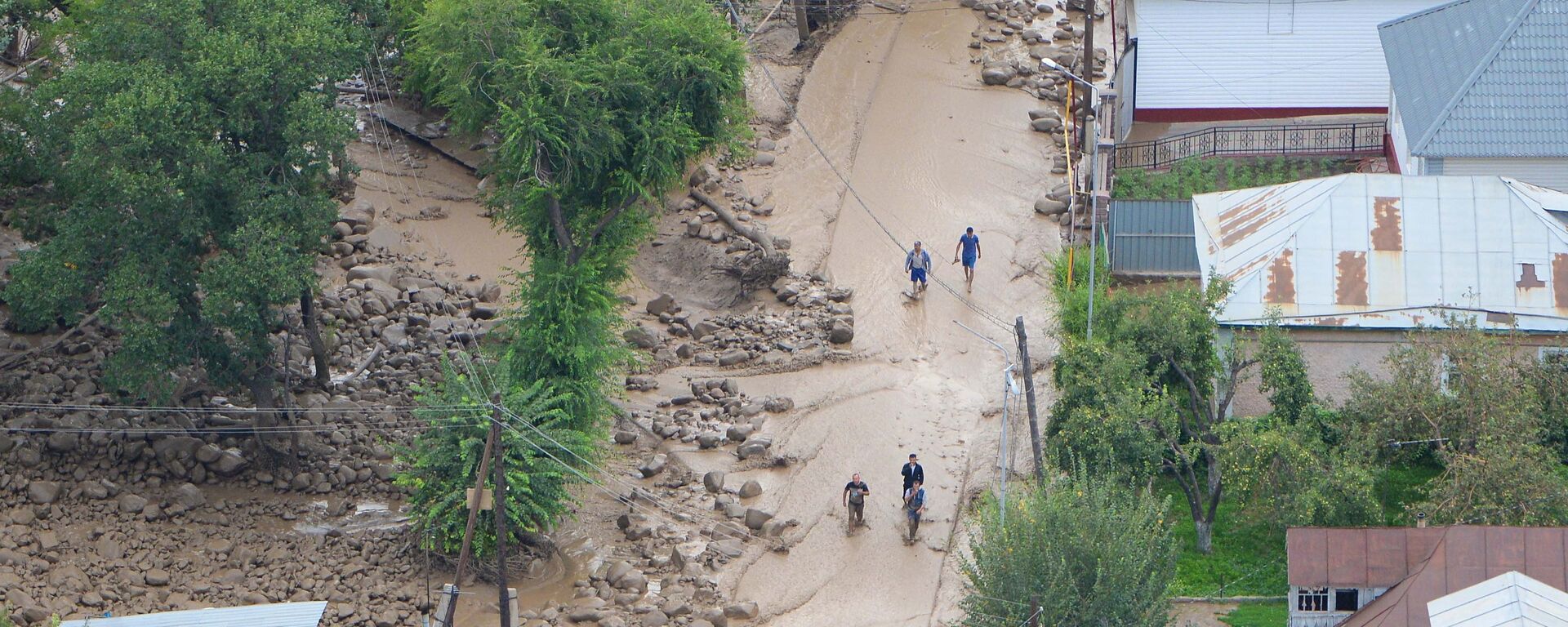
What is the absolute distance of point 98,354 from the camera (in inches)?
1242

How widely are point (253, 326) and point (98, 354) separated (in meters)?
4.27

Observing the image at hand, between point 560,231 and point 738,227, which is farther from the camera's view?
point 738,227

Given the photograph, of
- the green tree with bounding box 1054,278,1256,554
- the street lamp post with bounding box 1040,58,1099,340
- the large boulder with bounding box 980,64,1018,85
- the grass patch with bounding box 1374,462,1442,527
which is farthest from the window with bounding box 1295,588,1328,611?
the large boulder with bounding box 980,64,1018,85

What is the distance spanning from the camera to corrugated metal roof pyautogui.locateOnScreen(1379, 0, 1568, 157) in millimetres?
32344

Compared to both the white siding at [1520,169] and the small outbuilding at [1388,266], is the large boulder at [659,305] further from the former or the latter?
the white siding at [1520,169]

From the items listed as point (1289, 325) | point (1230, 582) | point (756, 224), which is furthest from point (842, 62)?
point (1230, 582)

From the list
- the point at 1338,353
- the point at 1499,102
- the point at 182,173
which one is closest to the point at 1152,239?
the point at 1338,353

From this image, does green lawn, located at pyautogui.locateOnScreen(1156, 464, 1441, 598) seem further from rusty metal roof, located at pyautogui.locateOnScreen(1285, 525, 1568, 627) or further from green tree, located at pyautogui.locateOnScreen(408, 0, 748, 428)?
green tree, located at pyautogui.locateOnScreen(408, 0, 748, 428)

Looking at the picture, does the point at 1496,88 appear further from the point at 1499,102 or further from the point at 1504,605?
the point at 1504,605

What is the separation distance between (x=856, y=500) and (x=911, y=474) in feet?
2.99

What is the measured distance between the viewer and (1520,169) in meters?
32.5

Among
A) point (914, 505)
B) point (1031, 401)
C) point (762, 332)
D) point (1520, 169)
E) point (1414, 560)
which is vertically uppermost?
point (1520, 169)

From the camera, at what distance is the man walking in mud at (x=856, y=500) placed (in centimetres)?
2925

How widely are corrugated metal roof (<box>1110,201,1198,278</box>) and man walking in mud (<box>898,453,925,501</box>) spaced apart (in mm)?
6967
